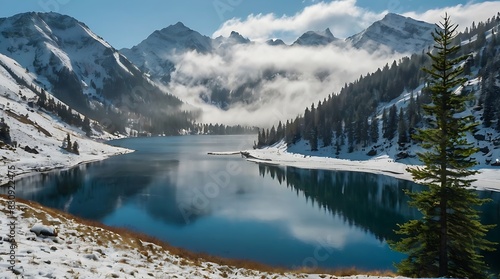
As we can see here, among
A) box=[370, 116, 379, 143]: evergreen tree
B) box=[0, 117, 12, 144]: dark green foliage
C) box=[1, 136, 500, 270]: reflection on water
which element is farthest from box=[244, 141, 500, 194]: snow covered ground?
box=[0, 117, 12, 144]: dark green foliage

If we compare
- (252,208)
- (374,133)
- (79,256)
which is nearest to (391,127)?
(374,133)

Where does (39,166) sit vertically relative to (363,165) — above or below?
below

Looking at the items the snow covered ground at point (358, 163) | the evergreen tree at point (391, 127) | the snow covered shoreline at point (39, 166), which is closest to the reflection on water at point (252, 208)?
the snow covered shoreline at point (39, 166)

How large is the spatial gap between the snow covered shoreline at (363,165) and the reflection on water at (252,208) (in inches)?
348

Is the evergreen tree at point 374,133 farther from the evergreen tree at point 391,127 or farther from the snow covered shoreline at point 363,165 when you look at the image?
the snow covered shoreline at point 363,165

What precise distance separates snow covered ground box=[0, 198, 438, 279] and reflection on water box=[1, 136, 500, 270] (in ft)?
65.9

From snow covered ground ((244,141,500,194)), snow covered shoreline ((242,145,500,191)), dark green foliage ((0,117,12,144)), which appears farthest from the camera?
dark green foliage ((0,117,12,144))

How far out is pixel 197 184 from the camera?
9456 cm

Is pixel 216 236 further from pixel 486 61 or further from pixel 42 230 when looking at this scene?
pixel 486 61

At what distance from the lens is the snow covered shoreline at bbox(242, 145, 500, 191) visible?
3806 inches

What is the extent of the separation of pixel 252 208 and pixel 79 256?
52351 mm

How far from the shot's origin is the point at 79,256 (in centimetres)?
1858

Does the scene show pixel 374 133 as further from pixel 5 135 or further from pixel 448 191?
pixel 5 135

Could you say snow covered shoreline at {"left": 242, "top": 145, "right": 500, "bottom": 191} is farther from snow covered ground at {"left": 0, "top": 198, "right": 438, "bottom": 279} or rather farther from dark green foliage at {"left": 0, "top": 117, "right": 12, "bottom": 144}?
dark green foliage at {"left": 0, "top": 117, "right": 12, "bottom": 144}
